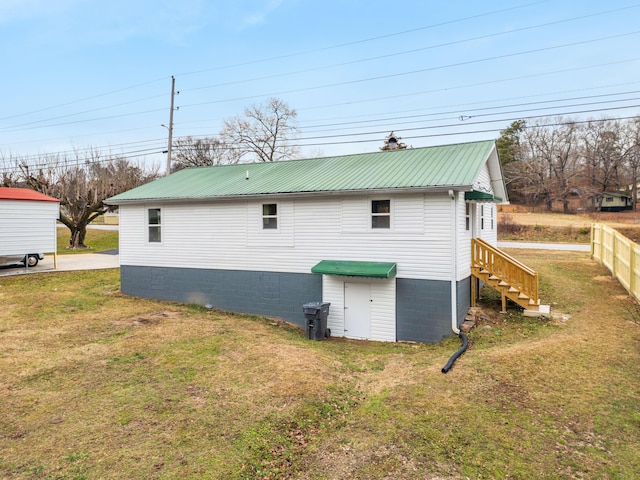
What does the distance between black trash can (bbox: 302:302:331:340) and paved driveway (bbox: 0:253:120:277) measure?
614 inches

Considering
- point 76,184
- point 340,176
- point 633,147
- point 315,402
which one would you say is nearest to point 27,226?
point 76,184

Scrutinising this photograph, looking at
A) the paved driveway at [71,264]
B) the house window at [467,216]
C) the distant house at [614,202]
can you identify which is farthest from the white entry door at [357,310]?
the distant house at [614,202]

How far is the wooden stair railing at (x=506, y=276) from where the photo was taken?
35.7 ft

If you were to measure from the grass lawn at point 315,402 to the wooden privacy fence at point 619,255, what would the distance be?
1.08 m

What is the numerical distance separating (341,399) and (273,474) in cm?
225

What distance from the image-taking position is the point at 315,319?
1080cm

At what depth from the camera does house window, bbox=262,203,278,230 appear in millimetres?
12359

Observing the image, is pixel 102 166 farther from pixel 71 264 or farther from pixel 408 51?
pixel 408 51

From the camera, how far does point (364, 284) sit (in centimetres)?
1108

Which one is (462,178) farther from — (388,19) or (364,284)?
(388,19)

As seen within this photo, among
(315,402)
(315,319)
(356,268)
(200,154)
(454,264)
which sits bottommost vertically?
(315,402)

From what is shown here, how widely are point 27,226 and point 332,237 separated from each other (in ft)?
56.3

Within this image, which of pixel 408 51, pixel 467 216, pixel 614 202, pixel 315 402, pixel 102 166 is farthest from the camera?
pixel 614 202

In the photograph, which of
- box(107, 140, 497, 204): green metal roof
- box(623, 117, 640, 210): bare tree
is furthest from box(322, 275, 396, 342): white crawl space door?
box(623, 117, 640, 210): bare tree
